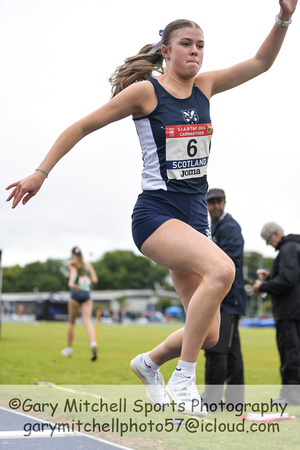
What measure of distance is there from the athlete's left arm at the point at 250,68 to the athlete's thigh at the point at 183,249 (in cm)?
113

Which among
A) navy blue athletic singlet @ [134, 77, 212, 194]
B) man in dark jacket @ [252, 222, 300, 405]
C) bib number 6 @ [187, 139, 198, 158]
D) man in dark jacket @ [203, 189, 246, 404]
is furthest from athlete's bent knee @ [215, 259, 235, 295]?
man in dark jacket @ [252, 222, 300, 405]

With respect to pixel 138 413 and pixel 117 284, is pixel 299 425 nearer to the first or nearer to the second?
pixel 138 413

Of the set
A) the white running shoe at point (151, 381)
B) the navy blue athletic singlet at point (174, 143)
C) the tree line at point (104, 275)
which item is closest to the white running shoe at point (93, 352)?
the white running shoe at point (151, 381)

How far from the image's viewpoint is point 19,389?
738cm

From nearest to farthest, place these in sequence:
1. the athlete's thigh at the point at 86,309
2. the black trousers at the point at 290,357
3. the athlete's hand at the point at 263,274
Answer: the black trousers at the point at 290,357 → the athlete's hand at the point at 263,274 → the athlete's thigh at the point at 86,309

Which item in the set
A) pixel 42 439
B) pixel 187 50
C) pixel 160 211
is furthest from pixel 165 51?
pixel 42 439

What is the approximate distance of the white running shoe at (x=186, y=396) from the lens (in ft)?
11.7

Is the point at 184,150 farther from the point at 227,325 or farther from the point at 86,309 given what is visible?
the point at 86,309

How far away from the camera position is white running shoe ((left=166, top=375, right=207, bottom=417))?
358 centimetres

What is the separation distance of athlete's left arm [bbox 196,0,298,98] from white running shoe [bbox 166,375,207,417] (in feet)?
6.36

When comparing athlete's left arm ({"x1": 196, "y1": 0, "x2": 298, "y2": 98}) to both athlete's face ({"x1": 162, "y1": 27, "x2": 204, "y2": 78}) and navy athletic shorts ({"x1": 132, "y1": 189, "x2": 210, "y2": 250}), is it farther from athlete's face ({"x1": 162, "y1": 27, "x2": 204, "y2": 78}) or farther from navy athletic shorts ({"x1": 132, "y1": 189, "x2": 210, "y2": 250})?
navy athletic shorts ({"x1": 132, "y1": 189, "x2": 210, "y2": 250})

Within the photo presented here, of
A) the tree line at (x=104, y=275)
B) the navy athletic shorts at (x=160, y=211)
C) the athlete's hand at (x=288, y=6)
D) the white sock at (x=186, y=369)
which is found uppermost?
the athlete's hand at (x=288, y=6)

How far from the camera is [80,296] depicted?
1321 cm

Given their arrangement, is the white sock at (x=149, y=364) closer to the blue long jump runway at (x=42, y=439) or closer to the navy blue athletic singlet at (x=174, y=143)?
the blue long jump runway at (x=42, y=439)
